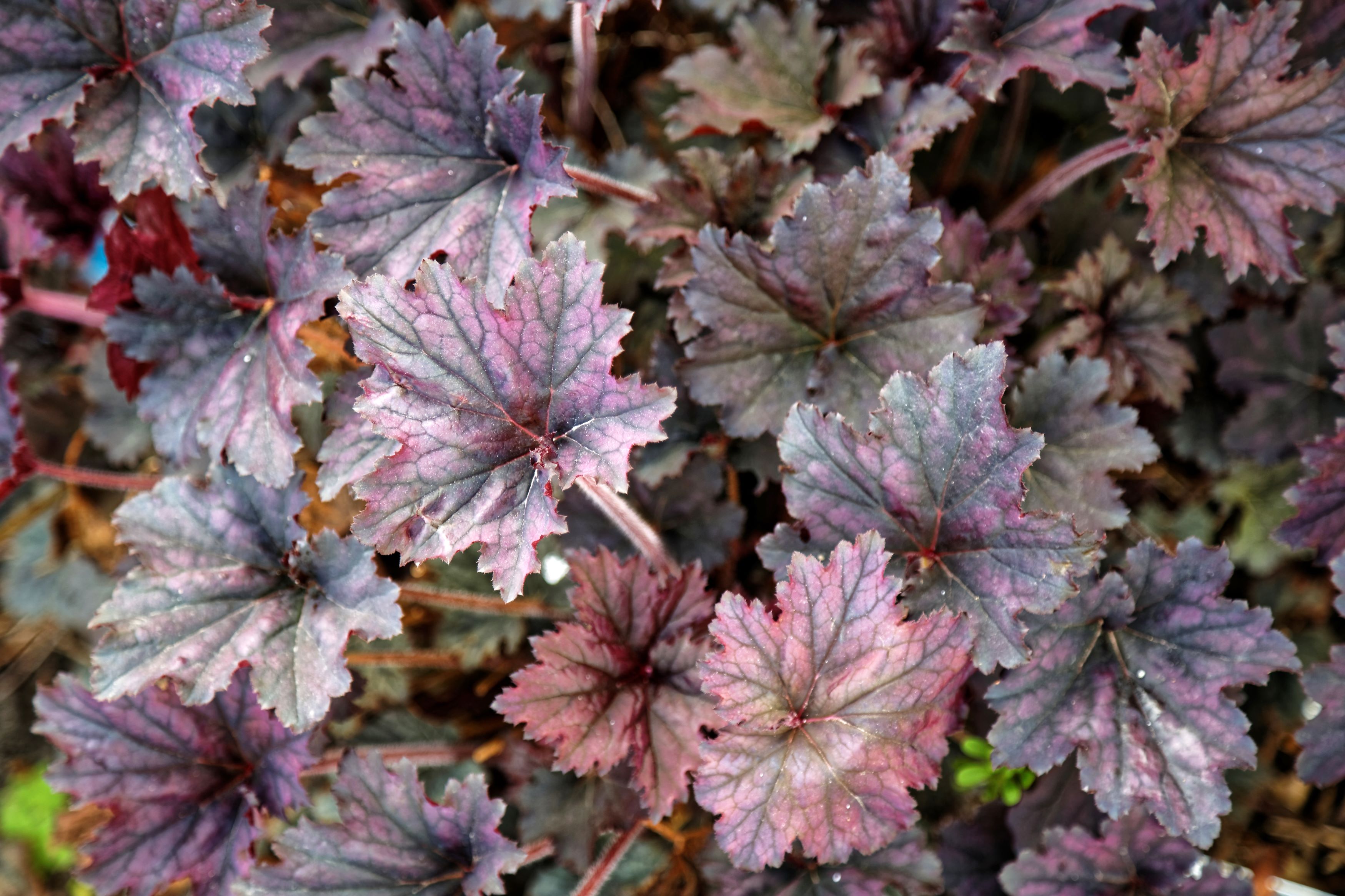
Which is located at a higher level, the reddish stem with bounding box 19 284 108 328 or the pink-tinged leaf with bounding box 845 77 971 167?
the pink-tinged leaf with bounding box 845 77 971 167

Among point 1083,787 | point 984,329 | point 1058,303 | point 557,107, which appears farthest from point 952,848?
point 557,107

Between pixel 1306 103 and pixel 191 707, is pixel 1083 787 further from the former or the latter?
pixel 191 707

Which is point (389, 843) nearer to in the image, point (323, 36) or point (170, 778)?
point (170, 778)

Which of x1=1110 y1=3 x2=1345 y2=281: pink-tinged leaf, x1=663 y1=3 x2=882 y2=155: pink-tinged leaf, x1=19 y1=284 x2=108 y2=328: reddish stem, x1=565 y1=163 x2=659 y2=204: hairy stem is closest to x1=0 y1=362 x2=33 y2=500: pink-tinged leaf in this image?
x1=19 y1=284 x2=108 y2=328: reddish stem

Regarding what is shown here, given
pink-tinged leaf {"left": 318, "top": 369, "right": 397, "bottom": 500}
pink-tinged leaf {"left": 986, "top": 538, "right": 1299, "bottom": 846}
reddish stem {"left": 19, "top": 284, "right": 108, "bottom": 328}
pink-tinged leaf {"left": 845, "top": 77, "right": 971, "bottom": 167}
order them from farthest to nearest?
reddish stem {"left": 19, "top": 284, "right": 108, "bottom": 328} → pink-tinged leaf {"left": 845, "top": 77, "right": 971, "bottom": 167} → pink-tinged leaf {"left": 318, "top": 369, "right": 397, "bottom": 500} → pink-tinged leaf {"left": 986, "top": 538, "right": 1299, "bottom": 846}

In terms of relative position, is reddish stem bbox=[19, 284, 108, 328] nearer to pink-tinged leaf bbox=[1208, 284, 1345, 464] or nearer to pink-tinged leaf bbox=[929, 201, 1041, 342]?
pink-tinged leaf bbox=[929, 201, 1041, 342]

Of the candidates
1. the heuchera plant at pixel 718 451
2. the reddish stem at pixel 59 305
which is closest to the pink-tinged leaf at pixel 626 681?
the heuchera plant at pixel 718 451
